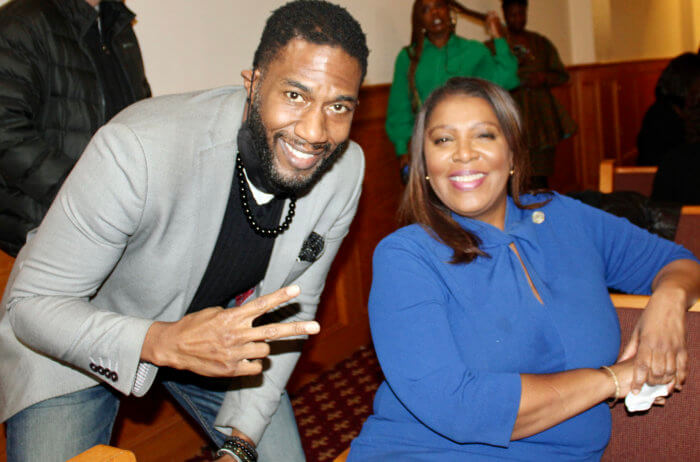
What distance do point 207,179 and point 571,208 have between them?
1.00 meters

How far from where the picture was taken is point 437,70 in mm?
3811

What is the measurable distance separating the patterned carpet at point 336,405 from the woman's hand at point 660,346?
1.68 meters

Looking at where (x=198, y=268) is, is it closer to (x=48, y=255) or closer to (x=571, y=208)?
(x=48, y=255)

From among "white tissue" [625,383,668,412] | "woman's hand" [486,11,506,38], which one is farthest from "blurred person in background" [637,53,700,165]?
"white tissue" [625,383,668,412]

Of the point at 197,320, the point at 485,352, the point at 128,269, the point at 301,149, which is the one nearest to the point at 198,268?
the point at 128,269

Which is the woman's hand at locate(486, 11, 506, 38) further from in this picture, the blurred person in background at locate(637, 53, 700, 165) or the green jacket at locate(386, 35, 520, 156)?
the blurred person in background at locate(637, 53, 700, 165)

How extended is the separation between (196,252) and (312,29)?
23.6 inches

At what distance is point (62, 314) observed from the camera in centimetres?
141

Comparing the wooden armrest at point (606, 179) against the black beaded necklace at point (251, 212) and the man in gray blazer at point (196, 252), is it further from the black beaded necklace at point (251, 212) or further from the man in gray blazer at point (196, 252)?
the black beaded necklace at point (251, 212)

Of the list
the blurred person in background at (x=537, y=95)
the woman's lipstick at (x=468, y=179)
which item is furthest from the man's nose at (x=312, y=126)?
the blurred person in background at (x=537, y=95)

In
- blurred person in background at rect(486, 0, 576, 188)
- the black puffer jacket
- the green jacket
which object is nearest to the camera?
the black puffer jacket

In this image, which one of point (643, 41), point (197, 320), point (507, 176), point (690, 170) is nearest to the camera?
point (197, 320)

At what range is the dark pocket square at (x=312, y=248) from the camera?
183 centimetres

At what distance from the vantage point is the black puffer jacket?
6.26 ft
